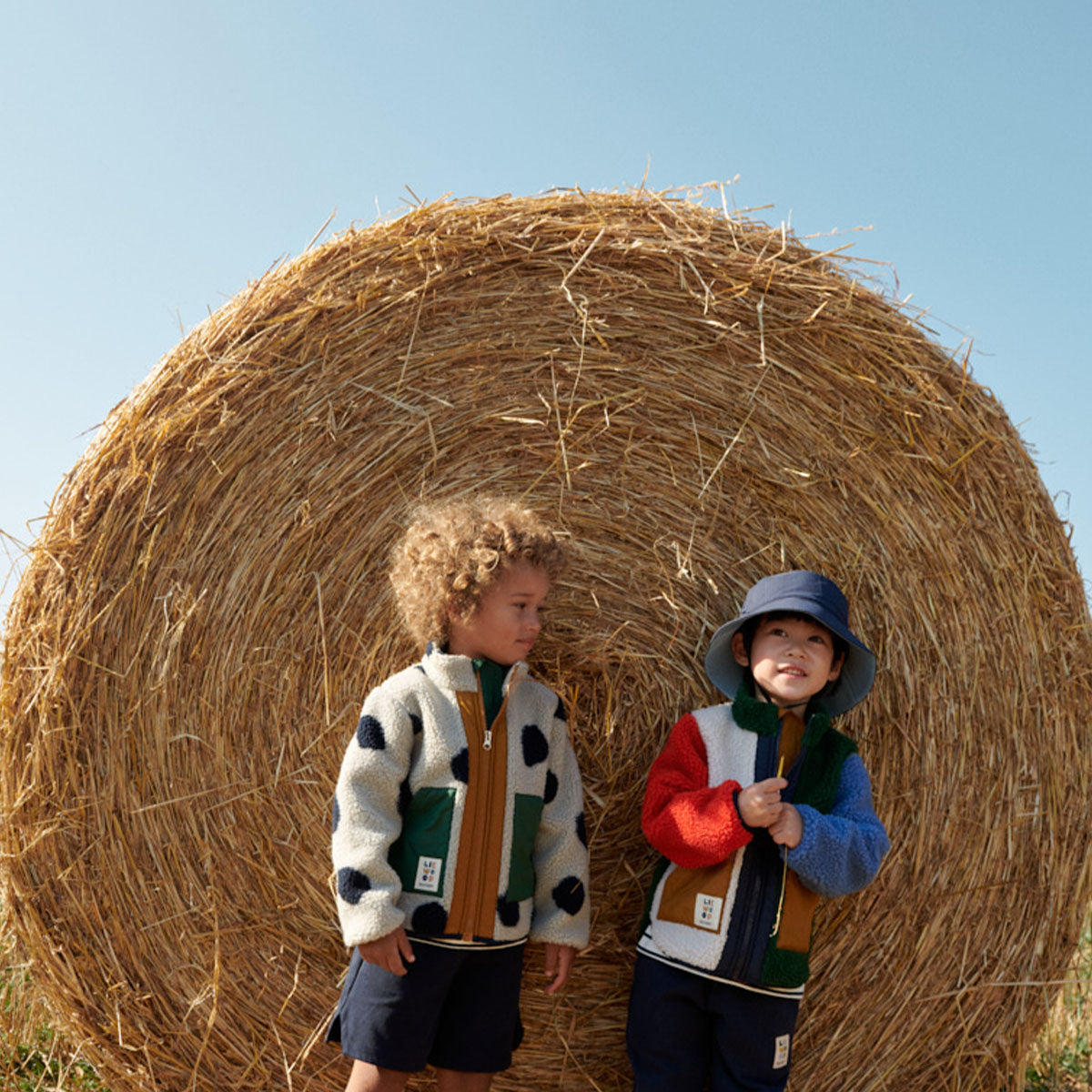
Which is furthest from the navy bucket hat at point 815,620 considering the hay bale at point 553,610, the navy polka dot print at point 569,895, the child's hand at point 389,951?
the child's hand at point 389,951

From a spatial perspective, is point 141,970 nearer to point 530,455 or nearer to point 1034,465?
point 530,455

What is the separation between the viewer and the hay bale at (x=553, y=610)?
7.39ft

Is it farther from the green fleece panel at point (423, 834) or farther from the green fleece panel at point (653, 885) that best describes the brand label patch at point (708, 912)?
the green fleece panel at point (423, 834)

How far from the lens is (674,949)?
196cm

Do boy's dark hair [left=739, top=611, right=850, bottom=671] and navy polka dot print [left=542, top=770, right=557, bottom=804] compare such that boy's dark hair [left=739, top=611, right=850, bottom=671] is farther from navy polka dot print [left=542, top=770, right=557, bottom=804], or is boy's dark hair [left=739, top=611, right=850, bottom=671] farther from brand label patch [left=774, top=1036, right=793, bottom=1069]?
brand label patch [left=774, top=1036, right=793, bottom=1069]

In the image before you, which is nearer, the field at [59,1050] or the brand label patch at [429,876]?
the brand label patch at [429,876]

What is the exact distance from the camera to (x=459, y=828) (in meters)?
1.89

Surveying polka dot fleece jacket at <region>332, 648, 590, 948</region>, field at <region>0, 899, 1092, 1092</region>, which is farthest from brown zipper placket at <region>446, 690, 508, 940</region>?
field at <region>0, 899, 1092, 1092</region>

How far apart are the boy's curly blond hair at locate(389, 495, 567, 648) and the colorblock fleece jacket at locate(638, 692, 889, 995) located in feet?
1.59

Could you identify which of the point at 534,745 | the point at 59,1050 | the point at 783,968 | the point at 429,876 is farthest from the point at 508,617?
the point at 59,1050

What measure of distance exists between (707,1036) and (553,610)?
0.94 m

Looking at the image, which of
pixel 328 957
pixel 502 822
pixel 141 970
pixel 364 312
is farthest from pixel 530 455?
pixel 141 970

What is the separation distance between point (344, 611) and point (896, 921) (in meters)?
1.44

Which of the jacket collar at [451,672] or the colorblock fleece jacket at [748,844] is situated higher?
the jacket collar at [451,672]
